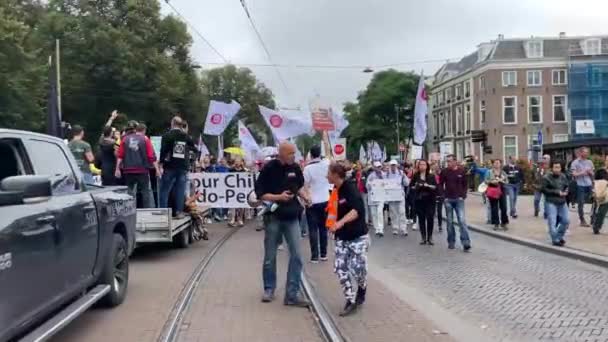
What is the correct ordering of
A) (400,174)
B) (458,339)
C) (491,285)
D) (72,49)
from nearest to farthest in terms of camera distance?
(458,339) < (491,285) < (400,174) < (72,49)

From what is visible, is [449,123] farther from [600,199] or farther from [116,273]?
[116,273]

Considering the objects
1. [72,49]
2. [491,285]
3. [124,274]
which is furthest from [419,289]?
[72,49]

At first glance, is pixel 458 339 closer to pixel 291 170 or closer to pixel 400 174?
pixel 291 170

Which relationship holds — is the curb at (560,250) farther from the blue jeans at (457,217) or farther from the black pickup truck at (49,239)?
the black pickup truck at (49,239)

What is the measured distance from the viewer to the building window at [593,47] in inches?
2837

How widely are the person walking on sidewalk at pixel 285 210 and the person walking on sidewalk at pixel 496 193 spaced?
9155 millimetres

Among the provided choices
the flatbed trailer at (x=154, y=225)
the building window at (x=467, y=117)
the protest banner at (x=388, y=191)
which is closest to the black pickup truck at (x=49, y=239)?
the flatbed trailer at (x=154, y=225)

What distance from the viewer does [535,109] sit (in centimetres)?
7362

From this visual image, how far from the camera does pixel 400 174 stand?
667 inches

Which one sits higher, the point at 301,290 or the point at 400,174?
the point at 400,174

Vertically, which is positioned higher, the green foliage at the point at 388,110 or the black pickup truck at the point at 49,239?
the green foliage at the point at 388,110

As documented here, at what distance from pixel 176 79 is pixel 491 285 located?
1776 inches

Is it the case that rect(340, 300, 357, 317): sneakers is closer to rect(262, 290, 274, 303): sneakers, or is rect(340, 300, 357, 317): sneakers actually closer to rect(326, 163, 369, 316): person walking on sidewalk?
rect(326, 163, 369, 316): person walking on sidewalk

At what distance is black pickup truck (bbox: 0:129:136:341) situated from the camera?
15.3 feet
